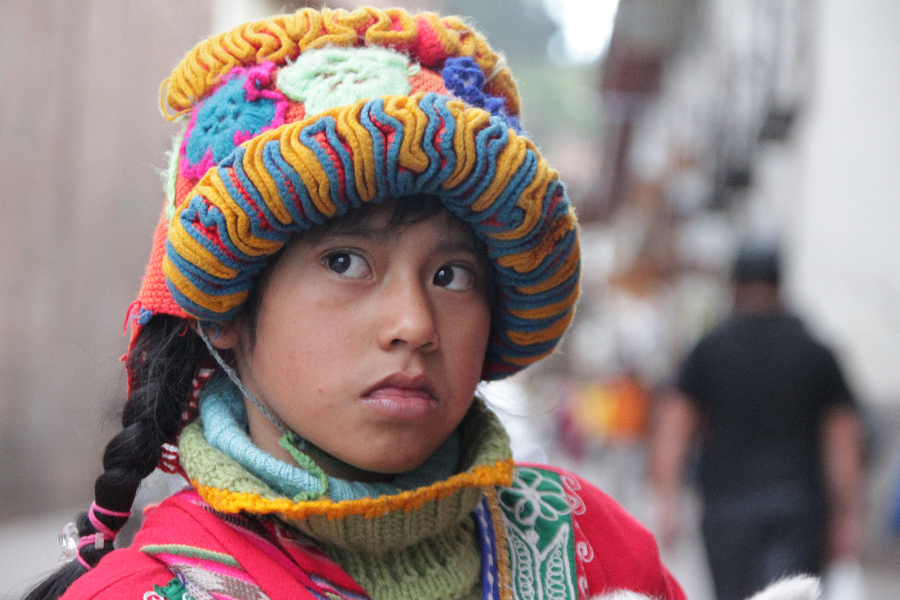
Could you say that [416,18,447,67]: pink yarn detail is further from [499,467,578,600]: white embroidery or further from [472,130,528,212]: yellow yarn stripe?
[499,467,578,600]: white embroidery

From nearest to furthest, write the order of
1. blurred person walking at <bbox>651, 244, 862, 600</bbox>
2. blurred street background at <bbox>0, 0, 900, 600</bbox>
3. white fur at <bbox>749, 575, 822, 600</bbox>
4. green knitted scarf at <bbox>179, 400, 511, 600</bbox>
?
white fur at <bbox>749, 575, 822, 600</bbox> < green knitted scarf at <bbox>179, 400, 511, 600</bbox> < blurred street background at <bbox>0, 0, 900, 600</bbox> < blurred person walking at <bbox>651, 244, 862, 600</bbox>

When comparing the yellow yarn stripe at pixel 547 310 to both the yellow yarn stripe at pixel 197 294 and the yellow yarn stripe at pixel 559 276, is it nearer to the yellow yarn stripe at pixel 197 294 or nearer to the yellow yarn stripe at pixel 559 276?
the yellow yarn stripe at pixel 559 276

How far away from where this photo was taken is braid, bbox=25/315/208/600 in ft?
4.38

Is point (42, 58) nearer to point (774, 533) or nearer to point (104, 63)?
point (104, 63)

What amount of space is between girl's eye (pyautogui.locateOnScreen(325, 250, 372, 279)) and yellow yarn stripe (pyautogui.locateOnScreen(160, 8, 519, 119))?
0.34 metres

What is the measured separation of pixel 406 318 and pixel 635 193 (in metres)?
16.4

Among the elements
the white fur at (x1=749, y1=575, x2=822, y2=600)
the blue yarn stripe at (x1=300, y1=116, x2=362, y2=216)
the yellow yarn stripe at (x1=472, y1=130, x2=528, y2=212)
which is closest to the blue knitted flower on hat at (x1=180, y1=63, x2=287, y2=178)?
the blue yarn stripe at (x1=300, y1=116, x2=362, y2=216)

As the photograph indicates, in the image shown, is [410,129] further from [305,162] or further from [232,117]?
[232,117]

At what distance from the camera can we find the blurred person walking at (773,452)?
12.0ft

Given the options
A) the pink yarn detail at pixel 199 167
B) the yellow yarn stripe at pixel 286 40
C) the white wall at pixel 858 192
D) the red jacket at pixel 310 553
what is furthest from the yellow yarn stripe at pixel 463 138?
the white wall at pixel 858 192

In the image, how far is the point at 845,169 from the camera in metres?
6.34

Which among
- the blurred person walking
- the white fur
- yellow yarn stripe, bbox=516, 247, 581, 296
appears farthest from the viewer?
the blurred person walking

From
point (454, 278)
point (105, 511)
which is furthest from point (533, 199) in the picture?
point (105, 511)

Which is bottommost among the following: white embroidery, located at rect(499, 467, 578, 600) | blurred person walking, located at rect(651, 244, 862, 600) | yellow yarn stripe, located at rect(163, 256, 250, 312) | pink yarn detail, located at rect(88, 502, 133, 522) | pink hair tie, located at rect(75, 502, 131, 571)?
blurred person walking, located at rect(651, 244, 862, 600)
